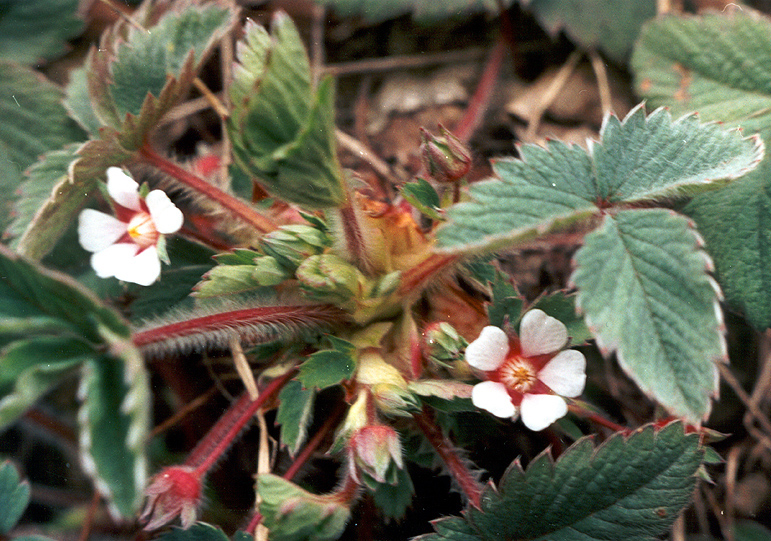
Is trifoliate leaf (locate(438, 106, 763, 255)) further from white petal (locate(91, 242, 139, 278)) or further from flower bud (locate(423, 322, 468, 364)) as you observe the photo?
white petal (locate(91, 242, 139, 278))

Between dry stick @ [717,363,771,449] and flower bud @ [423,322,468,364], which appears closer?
flower bud @ [423,322,468,364]

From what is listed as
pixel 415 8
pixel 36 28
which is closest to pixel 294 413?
pixel 415 8

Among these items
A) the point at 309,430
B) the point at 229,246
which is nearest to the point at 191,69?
the point at 229,246

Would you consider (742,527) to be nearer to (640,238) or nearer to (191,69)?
(640,238)

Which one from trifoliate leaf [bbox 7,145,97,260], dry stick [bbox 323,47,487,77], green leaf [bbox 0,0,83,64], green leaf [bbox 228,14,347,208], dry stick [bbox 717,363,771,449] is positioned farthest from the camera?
dry stick [bbox 323,47,487,77]

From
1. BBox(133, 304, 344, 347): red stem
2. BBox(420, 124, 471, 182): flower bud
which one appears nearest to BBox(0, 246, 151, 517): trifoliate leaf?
BBox(133, 304, 344, 347): red stem

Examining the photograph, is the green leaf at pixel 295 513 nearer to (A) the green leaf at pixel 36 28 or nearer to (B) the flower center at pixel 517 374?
(B) the flower center at pixel 517 374
